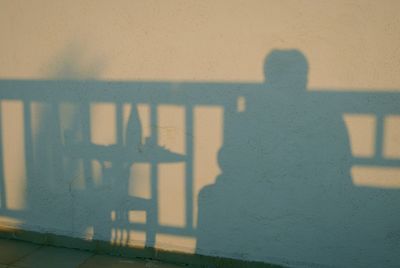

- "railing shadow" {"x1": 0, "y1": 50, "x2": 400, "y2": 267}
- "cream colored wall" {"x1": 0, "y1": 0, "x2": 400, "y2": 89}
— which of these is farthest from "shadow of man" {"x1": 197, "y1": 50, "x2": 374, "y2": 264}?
"cream colored wall" {"x1": 0, "y1": 0, "x2": 400, "y2": 89}

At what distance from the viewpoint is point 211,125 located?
2486 millimetres

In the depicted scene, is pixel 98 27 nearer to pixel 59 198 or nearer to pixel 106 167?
pixel 106 167

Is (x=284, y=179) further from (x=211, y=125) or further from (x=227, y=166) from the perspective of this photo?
(x=211, y=125)

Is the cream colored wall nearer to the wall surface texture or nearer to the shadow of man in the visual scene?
the wall surface texture

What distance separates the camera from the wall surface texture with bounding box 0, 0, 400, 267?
2.22 m

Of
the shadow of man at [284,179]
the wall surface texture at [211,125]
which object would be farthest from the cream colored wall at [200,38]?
the shadow of man at [284,179]

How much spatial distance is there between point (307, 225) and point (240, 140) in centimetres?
80

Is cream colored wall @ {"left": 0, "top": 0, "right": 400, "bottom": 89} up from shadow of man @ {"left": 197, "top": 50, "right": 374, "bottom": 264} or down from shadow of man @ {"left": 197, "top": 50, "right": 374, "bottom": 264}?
up

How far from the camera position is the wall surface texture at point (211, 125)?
222 centimetres

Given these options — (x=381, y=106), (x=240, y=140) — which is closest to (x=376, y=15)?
(x=381, y=106)

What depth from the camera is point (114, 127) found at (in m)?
2.70

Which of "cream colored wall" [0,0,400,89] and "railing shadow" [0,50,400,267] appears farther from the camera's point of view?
"railing shadow" [0,50,400,267]

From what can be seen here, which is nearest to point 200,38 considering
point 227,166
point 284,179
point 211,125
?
point 211,125

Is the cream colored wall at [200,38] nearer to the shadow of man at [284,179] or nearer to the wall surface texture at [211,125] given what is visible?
the wall surface texture at [211,125]
